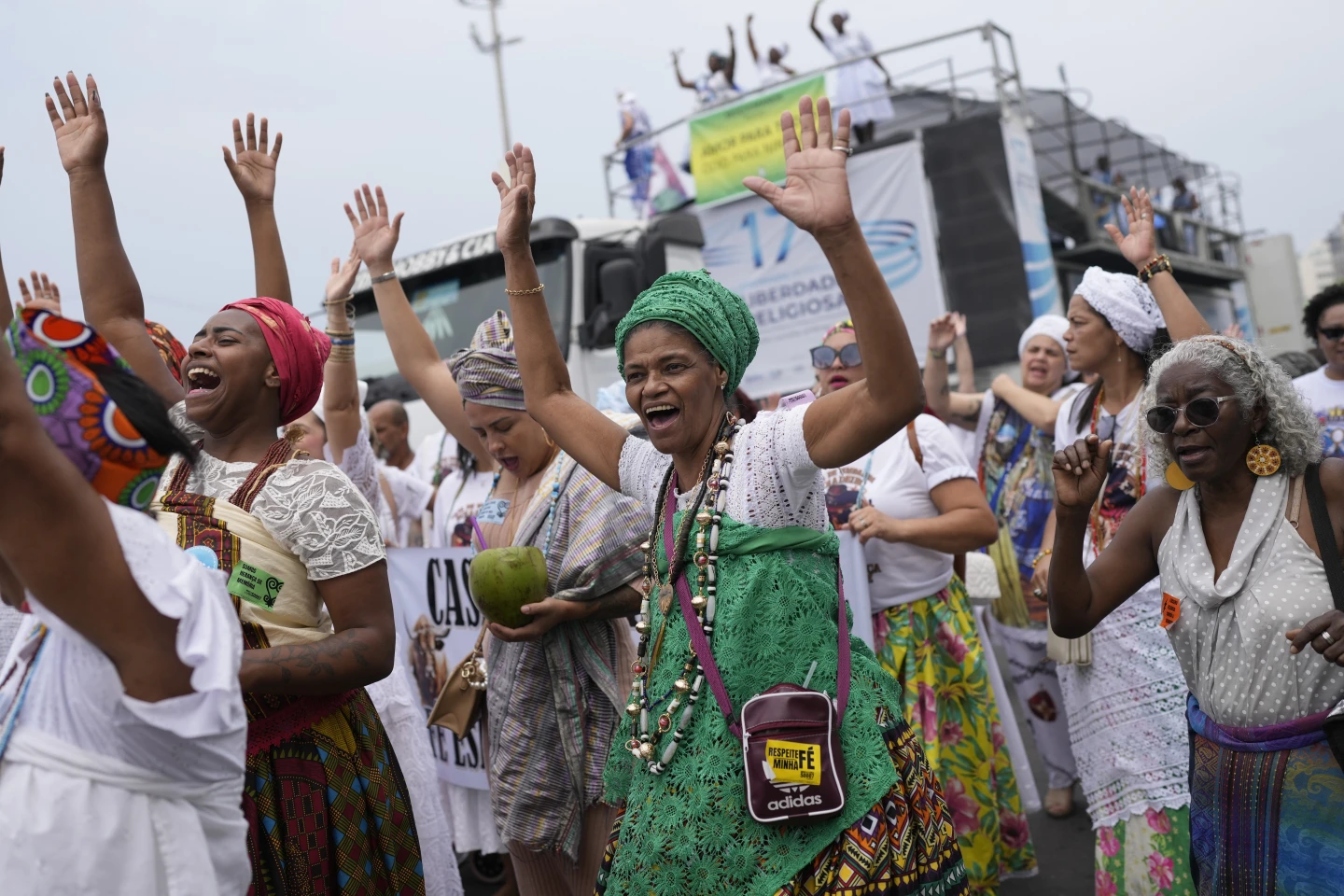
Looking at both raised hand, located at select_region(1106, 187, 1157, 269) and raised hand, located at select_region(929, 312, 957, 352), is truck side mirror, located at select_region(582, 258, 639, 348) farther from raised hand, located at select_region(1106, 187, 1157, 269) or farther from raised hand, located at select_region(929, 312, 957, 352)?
raised hand, located at select_region(1106, 187, 1157, 269)

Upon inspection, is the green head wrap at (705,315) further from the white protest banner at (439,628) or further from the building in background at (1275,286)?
the building in background at (1275,286)

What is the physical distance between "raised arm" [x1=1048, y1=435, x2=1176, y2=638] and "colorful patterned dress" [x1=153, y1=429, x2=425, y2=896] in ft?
5.58

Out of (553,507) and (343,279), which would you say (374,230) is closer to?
(343,279)

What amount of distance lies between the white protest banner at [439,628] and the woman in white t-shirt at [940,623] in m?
1.54

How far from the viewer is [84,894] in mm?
1720

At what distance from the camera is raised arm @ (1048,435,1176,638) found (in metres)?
3.01


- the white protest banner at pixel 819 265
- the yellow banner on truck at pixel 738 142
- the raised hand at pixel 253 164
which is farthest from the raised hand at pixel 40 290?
the yellow banner on truck at pixel 738 142

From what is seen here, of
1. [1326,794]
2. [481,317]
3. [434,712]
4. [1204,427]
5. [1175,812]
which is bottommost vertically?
[1175,812]

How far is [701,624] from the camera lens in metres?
2.54

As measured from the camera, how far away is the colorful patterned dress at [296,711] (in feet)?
8.43

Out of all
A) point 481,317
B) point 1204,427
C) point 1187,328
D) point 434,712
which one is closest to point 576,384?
point 481,317

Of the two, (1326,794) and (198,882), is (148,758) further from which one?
(1326,794)

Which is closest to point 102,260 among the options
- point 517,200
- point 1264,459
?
point 517,200

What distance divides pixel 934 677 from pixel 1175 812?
941mm
